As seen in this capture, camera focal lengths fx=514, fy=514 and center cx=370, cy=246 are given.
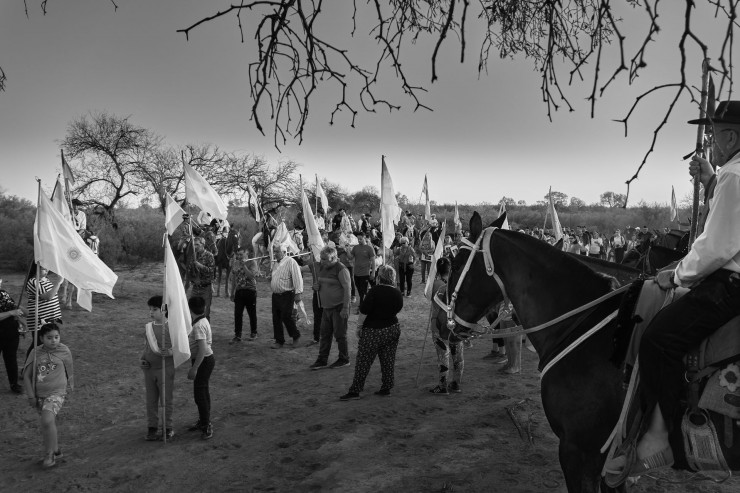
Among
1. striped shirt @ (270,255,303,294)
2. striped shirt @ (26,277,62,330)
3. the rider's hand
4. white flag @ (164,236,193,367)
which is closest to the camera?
the rider's hand

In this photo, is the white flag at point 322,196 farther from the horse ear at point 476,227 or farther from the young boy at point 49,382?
the horse ear at point 476,227

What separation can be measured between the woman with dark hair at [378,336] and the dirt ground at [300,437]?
10.1 inches

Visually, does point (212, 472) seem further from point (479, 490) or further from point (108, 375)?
point (108, 375)

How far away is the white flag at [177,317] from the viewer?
249 inches

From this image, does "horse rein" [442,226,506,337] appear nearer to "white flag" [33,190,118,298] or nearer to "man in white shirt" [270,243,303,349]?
"white flag" [33,190,118,298]

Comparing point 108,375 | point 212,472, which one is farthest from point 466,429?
point 108,375

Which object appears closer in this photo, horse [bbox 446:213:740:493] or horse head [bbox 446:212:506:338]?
horse [bbox 446:213:740:493]

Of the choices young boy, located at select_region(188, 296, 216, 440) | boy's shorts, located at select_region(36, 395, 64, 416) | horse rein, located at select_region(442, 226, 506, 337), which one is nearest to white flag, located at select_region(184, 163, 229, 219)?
young boy, located at select_region(188, 296, 216, 440)

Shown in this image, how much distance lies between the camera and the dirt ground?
17.3 ft

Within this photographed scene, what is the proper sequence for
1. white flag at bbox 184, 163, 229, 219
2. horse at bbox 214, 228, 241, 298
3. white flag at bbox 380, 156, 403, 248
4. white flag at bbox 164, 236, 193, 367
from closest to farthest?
1. white flag at bbox 164, 236, 193, 367
2. white flag at bbox 184, 163, 229, 219
3. white flag at bbox 380, 156, 403, 248
4. horse at bbox 214, 228, 241, 298

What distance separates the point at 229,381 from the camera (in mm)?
9289

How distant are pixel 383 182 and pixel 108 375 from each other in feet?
25.5

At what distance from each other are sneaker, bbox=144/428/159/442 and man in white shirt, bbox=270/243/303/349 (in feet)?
15.5

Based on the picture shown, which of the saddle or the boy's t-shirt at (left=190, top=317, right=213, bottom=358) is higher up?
the saddle
